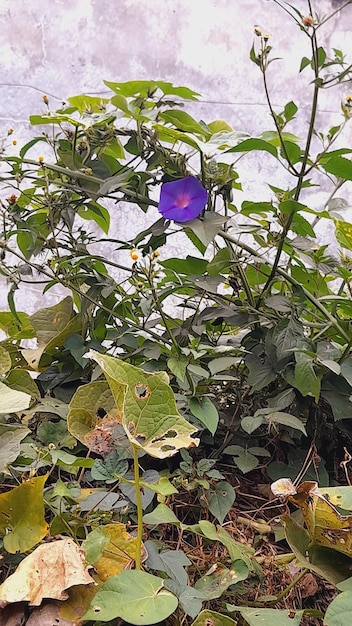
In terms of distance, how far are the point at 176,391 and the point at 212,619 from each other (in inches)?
10.1

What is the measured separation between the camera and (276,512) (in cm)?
59

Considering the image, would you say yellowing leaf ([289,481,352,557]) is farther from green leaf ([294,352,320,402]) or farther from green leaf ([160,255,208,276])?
green leaf ([160,255,208,276])

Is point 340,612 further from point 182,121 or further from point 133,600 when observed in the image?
point 182,121

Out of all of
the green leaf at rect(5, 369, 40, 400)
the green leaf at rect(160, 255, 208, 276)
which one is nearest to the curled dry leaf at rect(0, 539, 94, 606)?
the green leaf at rect(5, 369, 40, 400)

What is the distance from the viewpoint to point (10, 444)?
0.50m

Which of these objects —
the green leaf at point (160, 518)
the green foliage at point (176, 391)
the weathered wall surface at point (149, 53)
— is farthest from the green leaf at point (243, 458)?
the weathered wall surface at point (149, 53)

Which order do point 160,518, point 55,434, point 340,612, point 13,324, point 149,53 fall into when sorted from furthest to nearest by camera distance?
point 149,53, point 13,324, point 55,434, point 160,518, point 340,612

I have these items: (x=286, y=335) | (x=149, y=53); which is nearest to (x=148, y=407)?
(x=286, y=335)

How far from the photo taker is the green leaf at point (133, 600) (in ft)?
1.18

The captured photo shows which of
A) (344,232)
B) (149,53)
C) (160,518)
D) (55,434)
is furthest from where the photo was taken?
(149,53)

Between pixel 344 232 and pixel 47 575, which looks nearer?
pixel 47 575

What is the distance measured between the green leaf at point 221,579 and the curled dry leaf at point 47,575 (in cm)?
9

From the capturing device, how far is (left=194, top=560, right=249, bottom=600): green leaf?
0.43 meters

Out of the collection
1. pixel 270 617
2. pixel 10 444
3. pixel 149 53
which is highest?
pixel 149 53
